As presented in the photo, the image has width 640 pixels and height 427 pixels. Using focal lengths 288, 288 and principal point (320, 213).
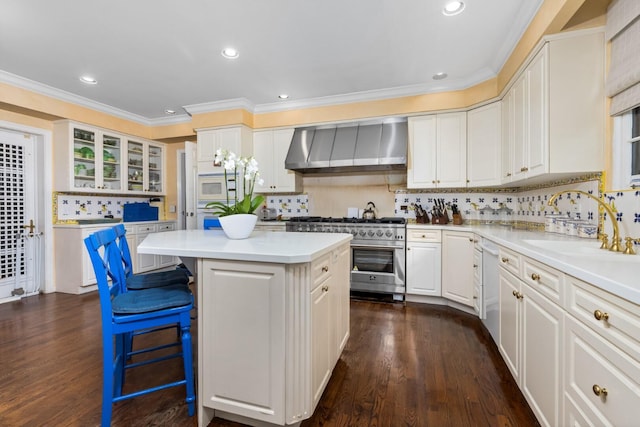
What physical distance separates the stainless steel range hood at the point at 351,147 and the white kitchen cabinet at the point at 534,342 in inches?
78.1

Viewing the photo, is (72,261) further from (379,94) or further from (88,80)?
(379,94)

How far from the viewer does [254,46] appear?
2.66 meters

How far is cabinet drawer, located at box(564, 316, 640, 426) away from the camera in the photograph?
82 centimetres

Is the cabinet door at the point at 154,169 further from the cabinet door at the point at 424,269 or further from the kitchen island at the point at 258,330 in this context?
the cabinet door at the point at 424,269

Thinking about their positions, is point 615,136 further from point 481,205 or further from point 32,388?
point 32,388

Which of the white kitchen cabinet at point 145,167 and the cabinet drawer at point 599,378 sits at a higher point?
the white kitchen cabinet at point 145,167

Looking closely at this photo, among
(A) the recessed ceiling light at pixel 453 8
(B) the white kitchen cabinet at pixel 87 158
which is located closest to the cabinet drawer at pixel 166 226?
(B) the white kitchen cabinet at pixel 87 158

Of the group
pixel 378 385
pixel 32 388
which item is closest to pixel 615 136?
pixel 378 385

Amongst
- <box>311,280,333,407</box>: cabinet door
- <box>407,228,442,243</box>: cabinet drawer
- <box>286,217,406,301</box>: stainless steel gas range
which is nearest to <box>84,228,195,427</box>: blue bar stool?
<box>311,280,333,407</box>: cabinet door

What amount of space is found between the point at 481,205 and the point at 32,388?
4.43 metres

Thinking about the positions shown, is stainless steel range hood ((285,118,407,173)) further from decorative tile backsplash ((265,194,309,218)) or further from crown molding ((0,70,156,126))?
crown molding ((0,70,156,126))

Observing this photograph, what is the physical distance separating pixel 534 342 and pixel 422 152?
2579 mm

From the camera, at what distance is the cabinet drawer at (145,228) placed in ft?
14.6

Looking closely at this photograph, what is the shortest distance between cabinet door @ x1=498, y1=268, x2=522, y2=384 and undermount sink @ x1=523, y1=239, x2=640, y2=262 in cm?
28
